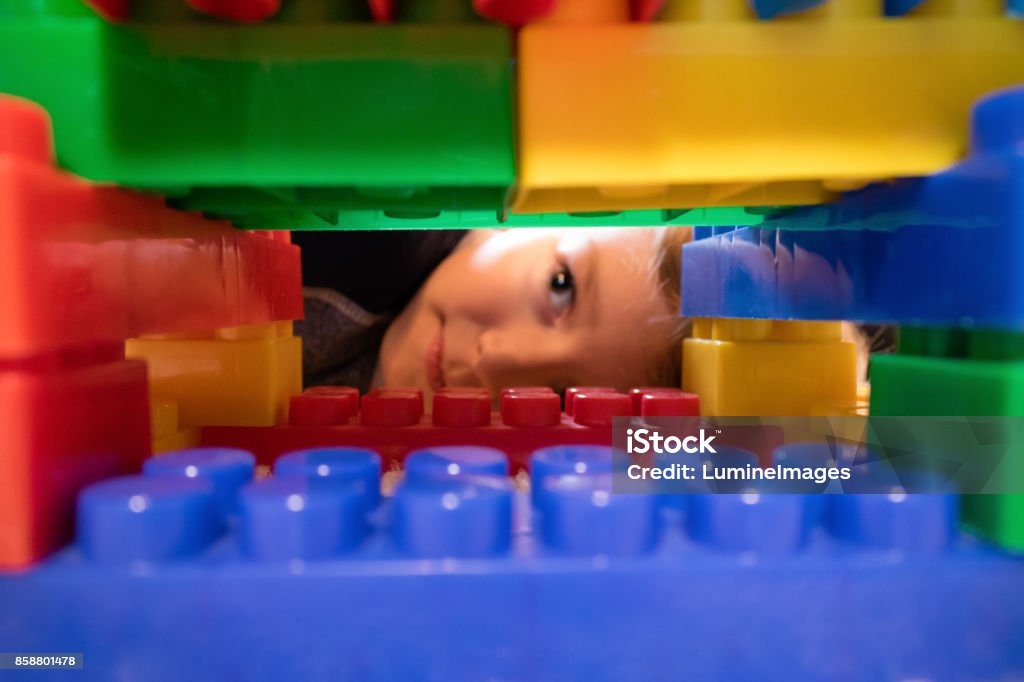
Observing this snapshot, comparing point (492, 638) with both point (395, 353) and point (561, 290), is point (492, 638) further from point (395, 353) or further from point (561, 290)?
point (395, 353)

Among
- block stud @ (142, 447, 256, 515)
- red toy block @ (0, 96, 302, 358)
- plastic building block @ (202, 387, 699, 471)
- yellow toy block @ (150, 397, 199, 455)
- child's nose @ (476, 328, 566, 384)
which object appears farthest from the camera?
child's nose @ (476, 328, 566, 384)

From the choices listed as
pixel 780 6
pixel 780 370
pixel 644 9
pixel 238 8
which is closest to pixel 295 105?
pixel 238 8

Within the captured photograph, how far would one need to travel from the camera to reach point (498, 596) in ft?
1.70

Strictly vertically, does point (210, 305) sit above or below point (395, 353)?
above

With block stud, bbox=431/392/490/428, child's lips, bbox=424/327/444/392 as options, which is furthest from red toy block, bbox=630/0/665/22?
child's lips, bbox=424/327/444/392

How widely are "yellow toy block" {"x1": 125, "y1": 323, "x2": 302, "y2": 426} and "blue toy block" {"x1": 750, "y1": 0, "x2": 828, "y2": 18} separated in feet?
2.76

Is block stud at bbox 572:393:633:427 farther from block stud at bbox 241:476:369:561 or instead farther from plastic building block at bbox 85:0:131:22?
plastic building block at bbox 85:0:131:22

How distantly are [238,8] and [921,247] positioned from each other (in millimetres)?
644

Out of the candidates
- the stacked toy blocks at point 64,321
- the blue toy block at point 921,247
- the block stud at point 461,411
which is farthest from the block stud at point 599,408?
the stacked toy blocks at point 64,321

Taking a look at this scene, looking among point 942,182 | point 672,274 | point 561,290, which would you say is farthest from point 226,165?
point 672,274

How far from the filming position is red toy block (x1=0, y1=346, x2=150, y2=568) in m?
0.50

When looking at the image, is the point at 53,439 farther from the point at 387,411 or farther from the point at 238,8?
the point at 387,411

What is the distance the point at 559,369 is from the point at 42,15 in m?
1.21

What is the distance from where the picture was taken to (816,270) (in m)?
0.81
